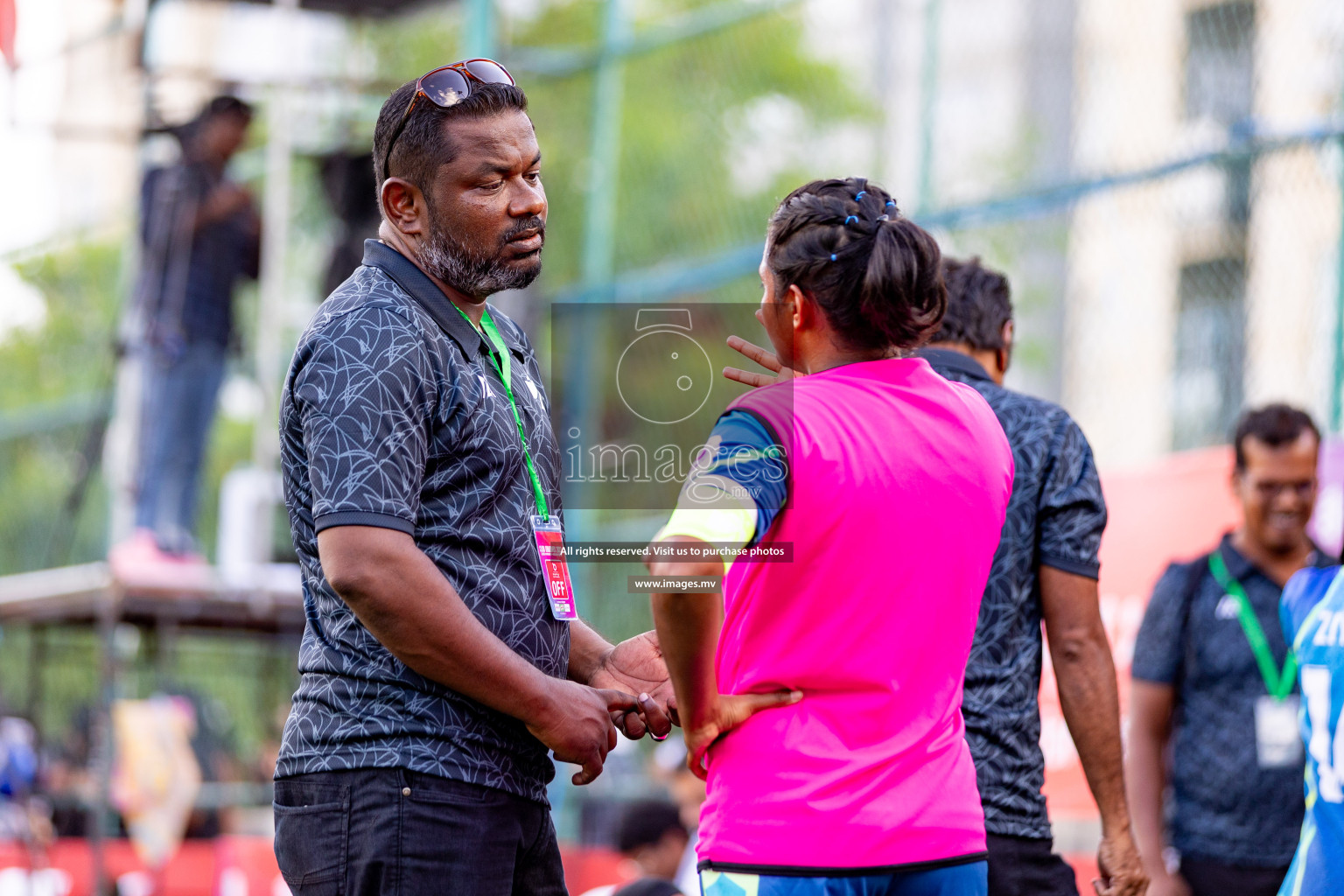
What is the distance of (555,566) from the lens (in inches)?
110

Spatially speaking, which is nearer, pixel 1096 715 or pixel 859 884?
pixel 859 884

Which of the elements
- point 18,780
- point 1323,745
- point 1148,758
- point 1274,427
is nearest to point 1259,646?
point 1148,758

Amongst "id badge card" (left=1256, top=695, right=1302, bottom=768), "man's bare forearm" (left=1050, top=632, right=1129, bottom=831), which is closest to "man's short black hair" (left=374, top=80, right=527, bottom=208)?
"man's bare forearm" (left=1050, top=632, right=1129, bottom=831)

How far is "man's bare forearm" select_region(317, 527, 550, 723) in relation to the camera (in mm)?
2445

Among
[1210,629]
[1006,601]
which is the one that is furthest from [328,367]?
[1210,629]

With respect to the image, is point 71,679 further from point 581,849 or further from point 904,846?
point 904,846

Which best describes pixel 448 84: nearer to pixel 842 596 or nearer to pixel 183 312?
pixel 842 596

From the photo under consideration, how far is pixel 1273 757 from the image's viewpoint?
15.0 feet

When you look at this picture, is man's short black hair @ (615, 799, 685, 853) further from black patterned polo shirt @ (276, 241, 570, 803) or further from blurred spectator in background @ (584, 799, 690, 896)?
black patterned polo shirt @ (276, 241, 570, 803)

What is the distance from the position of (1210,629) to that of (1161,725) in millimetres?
331

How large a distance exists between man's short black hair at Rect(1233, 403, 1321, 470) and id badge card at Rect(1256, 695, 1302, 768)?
0.74 metres

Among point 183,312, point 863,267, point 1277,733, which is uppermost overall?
point 183,312

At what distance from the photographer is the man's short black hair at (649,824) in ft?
22.3

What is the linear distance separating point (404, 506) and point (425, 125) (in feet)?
2.38
